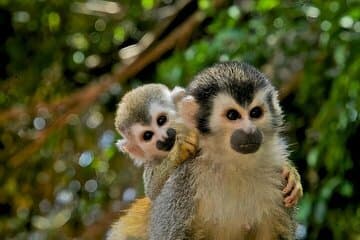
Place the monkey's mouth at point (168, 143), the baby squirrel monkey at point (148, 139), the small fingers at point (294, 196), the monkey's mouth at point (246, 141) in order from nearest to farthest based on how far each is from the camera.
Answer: the monkey's mouth at point (246, 141)
the small fingers at point (294, 196)
the baby squirrel monkey at point (148, 139)
the monkey's mouth at point (168, 143)

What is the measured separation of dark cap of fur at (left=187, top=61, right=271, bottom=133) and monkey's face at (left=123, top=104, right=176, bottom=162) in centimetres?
46

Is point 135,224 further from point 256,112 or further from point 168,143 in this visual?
point 256,112

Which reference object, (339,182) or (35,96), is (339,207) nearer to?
(339,182)

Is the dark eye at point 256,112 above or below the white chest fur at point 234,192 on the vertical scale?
above

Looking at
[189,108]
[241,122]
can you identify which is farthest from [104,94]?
[241,122]

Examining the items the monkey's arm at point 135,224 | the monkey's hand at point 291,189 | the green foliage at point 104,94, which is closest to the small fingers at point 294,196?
the monkey's hand at point 291,189

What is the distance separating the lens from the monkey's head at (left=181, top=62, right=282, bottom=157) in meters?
2.65

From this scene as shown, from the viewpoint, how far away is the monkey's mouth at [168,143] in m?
3.21

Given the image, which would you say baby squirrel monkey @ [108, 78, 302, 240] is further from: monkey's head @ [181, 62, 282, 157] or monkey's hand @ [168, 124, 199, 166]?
monkey's head @ [181, 62, 282, 157]

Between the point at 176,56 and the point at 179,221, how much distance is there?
2.07 metres

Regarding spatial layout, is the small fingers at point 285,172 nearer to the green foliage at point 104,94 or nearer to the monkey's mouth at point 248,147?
the monkey's mouth at point 248,147

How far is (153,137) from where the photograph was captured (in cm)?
327

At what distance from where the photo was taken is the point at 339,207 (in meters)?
4.30

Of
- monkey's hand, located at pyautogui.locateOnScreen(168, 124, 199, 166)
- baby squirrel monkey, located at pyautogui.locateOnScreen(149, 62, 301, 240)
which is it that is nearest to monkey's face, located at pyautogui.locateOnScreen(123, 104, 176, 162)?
monkey's hand, located at pyautogui.locateOnScreen(168, 124, 199, 166)
